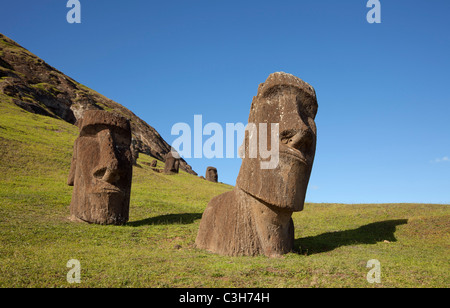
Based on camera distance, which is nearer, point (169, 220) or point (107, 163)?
point (107, 163)

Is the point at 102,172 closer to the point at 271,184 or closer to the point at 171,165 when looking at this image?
the point at 271,184

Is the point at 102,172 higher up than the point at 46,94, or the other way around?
the point at 46,94

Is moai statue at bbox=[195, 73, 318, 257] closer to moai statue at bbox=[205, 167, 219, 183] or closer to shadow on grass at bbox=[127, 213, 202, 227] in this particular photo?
shadow on grass at bbox=[127, 213, 202, 227]

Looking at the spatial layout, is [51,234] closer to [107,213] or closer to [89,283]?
[107,213]

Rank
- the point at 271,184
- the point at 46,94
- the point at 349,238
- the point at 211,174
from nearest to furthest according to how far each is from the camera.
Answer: the point at 271,184 → the point at 349,238 → the point at 211,174 → the point at 46,94

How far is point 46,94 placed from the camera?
64875 millimetres

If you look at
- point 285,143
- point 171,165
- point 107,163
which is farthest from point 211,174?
point 285,143

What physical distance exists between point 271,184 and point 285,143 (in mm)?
1150

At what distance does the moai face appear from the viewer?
9594 mm

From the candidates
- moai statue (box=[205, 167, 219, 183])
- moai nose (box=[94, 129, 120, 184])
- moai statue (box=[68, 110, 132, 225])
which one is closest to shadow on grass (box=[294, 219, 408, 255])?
moai statue (box=[68, 110, 132, 225])

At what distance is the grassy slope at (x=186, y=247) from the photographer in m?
7.05
